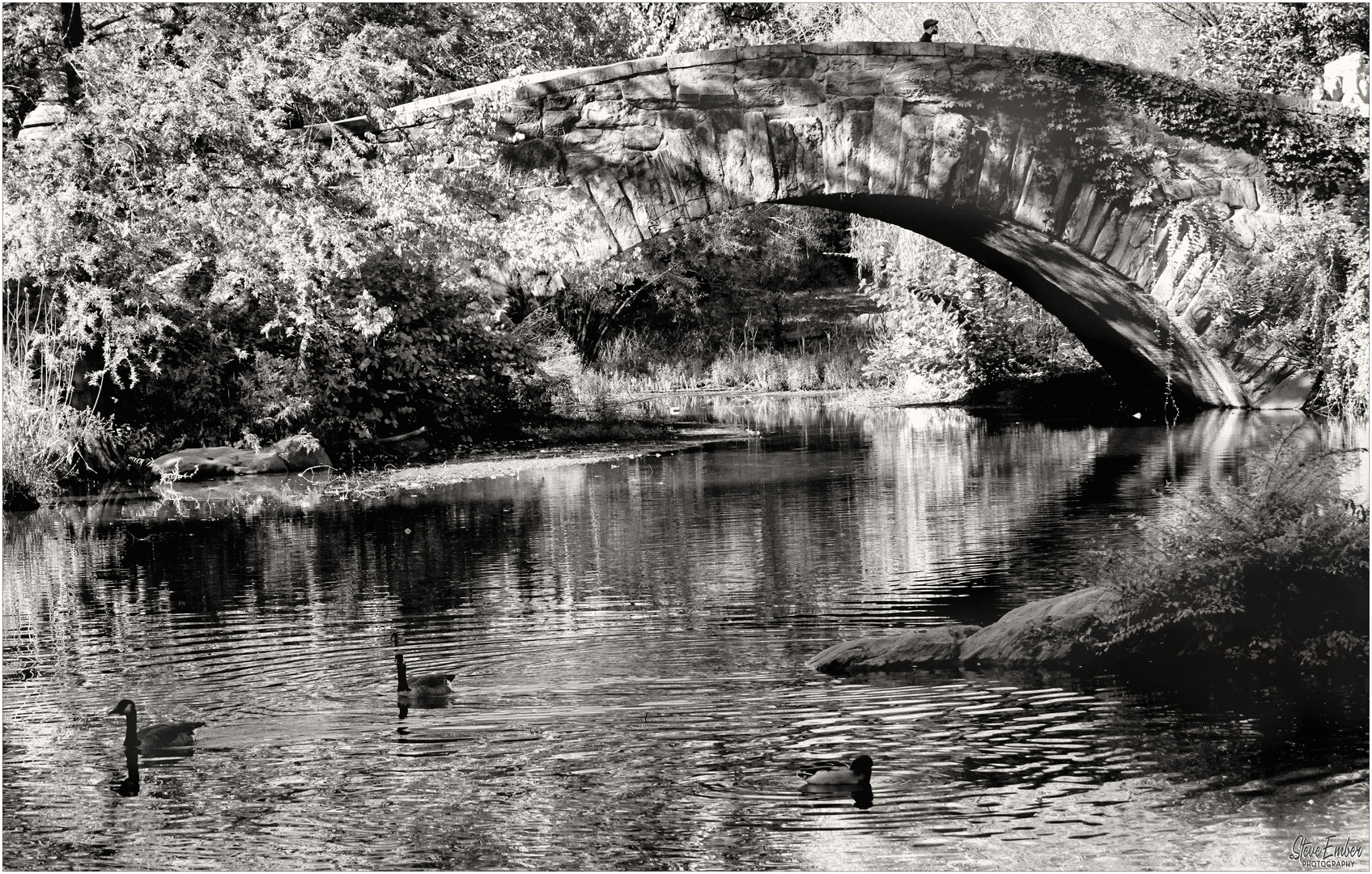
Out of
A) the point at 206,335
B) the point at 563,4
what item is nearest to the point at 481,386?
the point at 206,335

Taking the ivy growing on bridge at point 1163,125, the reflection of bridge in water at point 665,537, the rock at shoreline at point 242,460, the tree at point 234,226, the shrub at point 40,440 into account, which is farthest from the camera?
the ivy growing on bridge at point 1163,125

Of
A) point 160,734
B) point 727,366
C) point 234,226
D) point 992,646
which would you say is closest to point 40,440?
point 234,226

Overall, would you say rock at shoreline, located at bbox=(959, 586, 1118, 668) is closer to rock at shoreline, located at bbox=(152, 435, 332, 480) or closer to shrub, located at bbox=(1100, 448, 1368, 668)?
shrub, located at bbox=(1100, 448, 1368, 668)

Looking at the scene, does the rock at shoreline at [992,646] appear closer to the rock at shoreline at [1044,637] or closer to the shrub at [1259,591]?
the rock at shoreline at [1044,637]

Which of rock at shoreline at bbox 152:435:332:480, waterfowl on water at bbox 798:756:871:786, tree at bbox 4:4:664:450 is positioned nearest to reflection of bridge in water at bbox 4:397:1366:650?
rock at shoreline at bbox 152:435:332:480

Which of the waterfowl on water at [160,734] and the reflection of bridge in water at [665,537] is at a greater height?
the reflection of bridge in water at [665,537]

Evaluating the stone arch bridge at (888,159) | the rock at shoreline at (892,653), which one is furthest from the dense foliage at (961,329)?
the rock at shoreline at (892,653)

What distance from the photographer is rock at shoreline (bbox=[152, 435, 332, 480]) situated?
49.9 feet

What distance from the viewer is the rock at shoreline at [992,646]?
712 cm

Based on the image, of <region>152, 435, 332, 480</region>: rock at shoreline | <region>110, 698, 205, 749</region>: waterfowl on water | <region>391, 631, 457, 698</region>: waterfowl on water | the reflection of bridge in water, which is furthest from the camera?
<region>152, 435, 332, 480</region>: rock at shoreline

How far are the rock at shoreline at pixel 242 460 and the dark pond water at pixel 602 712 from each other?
2948 mm

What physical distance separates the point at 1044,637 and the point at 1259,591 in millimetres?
972

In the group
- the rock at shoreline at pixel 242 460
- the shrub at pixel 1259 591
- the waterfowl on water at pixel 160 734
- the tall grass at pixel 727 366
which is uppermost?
the tall grass at pixel 727 366

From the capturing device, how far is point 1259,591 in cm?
723
